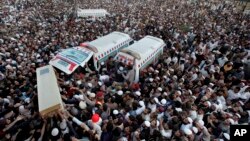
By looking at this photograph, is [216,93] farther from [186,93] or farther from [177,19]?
[177,19]

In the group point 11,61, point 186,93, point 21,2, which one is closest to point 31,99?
point 11,61

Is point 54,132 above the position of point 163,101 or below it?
above

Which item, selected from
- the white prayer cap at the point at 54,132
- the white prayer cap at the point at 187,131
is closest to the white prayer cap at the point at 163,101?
the white prayer cap at the point at 187,131

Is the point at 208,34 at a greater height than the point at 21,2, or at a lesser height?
lesser

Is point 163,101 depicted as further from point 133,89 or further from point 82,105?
point 82,105

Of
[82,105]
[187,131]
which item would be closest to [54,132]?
[82,105]

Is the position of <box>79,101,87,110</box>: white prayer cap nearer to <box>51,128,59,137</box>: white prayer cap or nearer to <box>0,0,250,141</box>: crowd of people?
<box>0,0,250,141</box>: crowd of people

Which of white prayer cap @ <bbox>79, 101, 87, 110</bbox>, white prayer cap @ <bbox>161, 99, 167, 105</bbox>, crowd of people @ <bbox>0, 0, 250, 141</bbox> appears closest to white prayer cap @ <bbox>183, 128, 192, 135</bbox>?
crowd of people @ <bbox>0, 0, 250, 141</bbox>

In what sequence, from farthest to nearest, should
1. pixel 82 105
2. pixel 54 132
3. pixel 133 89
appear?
pixel 133 89 < pixel 82 105 < pixel 54 132
